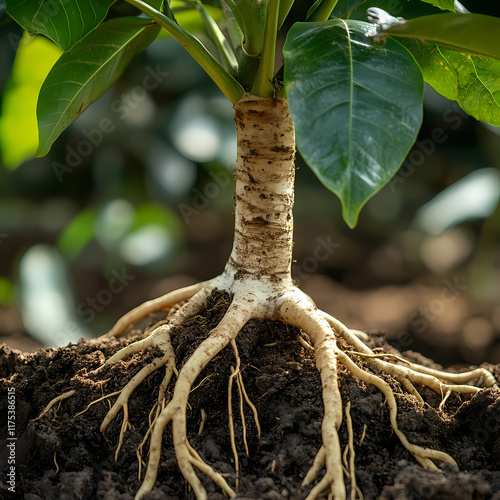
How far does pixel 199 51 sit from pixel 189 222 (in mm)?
1742

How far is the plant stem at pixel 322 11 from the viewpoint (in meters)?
0.73

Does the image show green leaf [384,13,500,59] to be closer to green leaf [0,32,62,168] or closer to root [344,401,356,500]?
root [344,401,356,500]

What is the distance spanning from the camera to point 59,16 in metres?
0.69

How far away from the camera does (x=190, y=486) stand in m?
0.66

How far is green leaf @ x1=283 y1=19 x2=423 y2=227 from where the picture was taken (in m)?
0.50

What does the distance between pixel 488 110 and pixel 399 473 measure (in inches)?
21.5

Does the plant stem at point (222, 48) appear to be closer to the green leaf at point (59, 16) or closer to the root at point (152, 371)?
the green leaf at point (59, 16)

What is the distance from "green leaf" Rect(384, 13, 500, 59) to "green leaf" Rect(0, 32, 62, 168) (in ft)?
2.62

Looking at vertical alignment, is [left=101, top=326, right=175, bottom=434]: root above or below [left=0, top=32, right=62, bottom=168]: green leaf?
below

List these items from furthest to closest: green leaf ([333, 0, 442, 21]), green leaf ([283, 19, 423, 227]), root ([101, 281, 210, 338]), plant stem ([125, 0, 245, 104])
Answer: root ([101, 281, 210, 338])
green leaf ([333, 0, 442, 21])
plant stem ([125, 0, 245, 104])
green leaf ([283, 19, 423, 227])

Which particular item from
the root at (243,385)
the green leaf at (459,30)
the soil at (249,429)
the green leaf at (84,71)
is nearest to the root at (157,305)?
the root at (243,385)

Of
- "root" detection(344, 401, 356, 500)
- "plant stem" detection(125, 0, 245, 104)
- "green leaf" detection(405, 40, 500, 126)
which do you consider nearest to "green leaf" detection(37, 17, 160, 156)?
"plant stem" detection(125, 0, 245, 104)

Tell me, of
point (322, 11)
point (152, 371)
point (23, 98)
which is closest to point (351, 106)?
point (322, 11)

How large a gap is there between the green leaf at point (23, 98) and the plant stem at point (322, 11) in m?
Answer: 0.62
